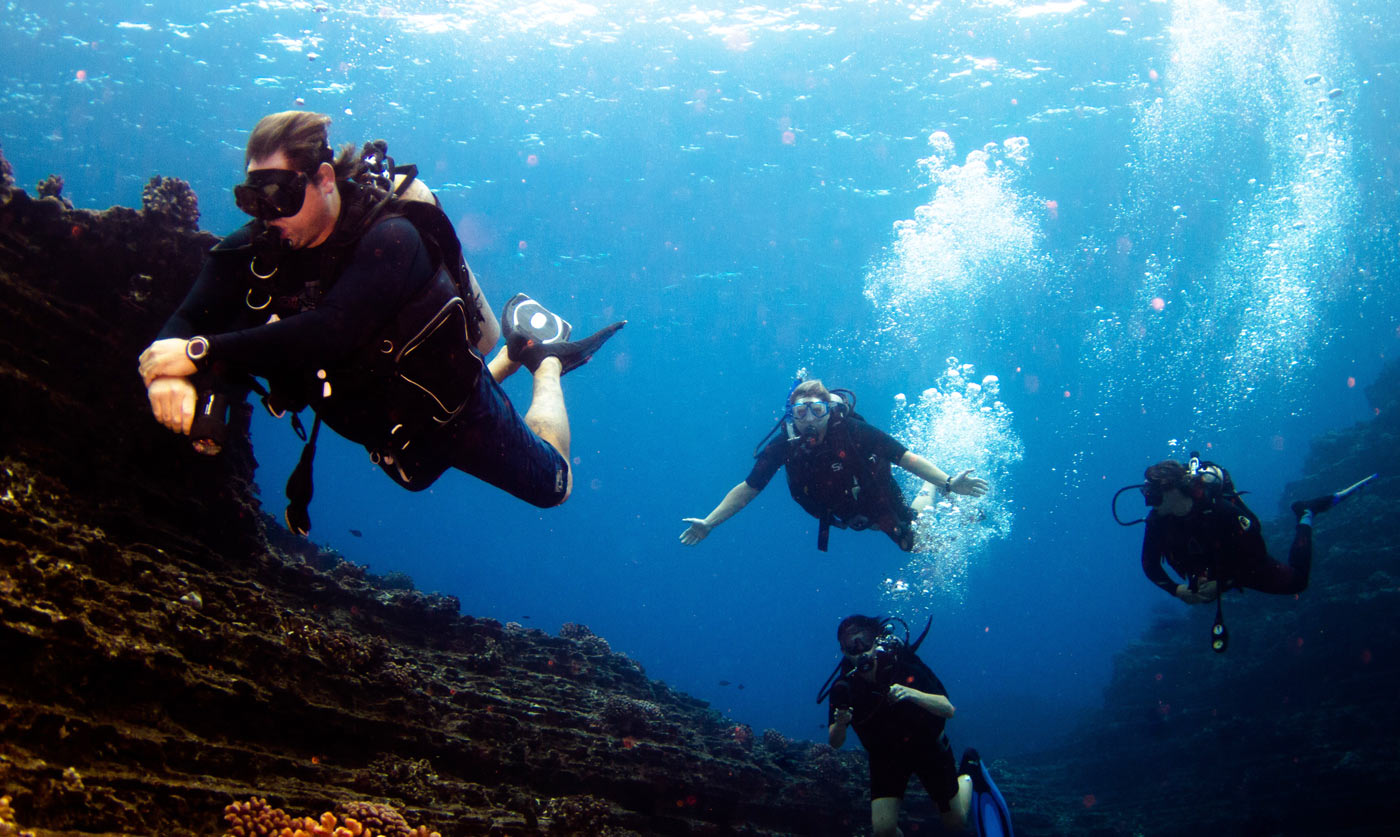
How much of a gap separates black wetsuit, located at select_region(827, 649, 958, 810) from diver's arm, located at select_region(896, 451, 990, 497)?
7.20 ft

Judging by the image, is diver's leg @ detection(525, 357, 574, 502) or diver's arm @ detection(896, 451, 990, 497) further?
diver's arm @ detection(896, 451, 990, 497)

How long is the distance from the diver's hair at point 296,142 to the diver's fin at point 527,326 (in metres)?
1.44

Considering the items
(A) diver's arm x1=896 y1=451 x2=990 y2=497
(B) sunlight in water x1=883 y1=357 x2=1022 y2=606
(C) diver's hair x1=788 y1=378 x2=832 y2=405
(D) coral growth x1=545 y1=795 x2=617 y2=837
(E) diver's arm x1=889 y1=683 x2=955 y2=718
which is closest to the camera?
(D) coral growth x1=545 y1=795 x2=617 y2=837

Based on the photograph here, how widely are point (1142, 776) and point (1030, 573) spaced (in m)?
132

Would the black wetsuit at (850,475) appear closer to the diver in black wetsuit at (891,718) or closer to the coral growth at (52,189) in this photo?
the diver in black wetsuit at (891,718)

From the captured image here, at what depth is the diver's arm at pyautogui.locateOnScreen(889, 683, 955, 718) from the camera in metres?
6.10

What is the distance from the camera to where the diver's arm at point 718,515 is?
305 inches

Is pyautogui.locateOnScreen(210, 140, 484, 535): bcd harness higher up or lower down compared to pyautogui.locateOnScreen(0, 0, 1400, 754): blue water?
lower down

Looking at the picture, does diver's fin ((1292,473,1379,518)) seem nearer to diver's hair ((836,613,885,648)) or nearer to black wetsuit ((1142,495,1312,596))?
black wetsuit ((1142,495,1312,596))

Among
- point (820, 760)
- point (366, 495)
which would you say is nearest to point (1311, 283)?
point (820, 760)

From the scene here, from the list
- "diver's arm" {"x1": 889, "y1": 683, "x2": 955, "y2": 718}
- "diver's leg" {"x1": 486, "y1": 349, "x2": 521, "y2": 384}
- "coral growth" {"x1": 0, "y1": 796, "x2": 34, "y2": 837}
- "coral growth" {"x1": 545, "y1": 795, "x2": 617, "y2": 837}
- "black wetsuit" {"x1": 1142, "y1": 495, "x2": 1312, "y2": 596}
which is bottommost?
"coral growth" {"x1": 0, "y1": 796, "x2": 34, "y2": 837}

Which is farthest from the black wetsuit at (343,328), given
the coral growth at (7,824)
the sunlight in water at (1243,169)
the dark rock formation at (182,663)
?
the sunlight in water at (1243,169)

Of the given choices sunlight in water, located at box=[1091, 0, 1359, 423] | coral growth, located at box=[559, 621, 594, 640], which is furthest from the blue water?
coral growth, located at box=[559, 621, 594, 640]

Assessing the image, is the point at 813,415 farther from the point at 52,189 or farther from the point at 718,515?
the point at 52,189
